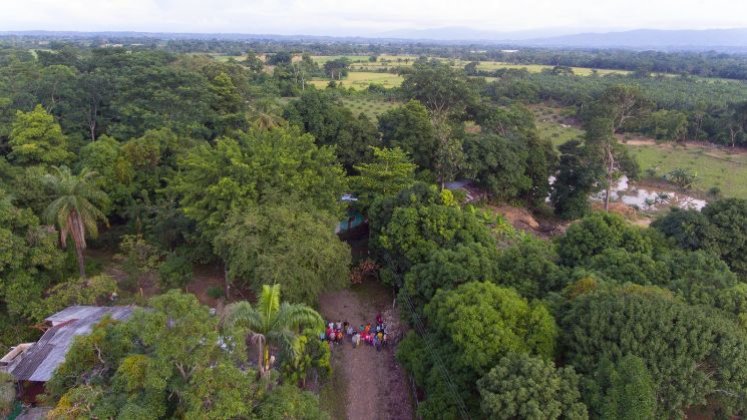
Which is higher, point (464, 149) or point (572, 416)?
point (464, 149)

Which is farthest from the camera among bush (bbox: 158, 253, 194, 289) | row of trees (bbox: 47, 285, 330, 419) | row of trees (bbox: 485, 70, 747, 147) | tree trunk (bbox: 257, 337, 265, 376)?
row of trees (bbox: 485, 70, 747, 147)

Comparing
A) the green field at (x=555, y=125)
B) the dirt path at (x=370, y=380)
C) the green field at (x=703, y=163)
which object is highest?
the green field at (x=555, y=125)

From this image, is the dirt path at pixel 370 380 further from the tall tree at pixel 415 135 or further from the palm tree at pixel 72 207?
the tall tree at pixel 415 135

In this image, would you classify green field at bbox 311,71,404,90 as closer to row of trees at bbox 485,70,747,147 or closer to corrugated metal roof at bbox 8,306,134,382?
row of trees at bbox 485,70,747,147

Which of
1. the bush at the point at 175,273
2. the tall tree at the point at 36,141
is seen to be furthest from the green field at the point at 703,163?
the tall tree at the point at 36,141

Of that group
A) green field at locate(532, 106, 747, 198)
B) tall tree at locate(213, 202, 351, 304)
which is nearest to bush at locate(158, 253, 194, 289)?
tall tree at locate(213, 202, 351, 304)

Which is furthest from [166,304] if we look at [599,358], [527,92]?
[527,92]

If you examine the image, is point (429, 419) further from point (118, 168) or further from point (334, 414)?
point (118, 168)
